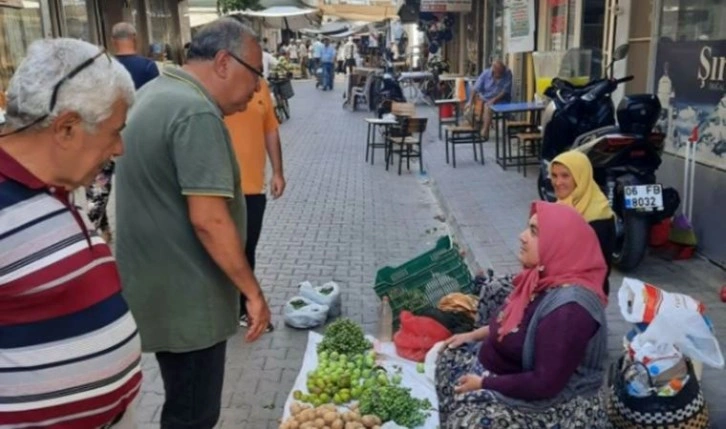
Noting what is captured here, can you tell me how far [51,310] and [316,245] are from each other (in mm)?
5229

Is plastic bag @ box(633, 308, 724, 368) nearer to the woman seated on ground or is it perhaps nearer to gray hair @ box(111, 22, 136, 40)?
the woman seated on ground

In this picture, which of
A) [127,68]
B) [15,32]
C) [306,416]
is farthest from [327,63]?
[306,416]

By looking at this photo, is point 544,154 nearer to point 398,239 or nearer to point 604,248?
point 398,239

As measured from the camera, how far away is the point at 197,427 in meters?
2.49

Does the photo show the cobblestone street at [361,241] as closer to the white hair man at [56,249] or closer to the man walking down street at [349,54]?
the white hair man at [56,249]

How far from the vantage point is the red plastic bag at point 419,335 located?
3.90 meters

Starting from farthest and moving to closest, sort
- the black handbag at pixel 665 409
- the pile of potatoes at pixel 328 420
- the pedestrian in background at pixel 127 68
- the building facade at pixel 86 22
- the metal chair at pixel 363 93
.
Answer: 1. the metal chair at pixel 363 93
2. the building facade at pixel 86 22
3. the pedestrian in background at pixel 127 68
4. the pile of potatoes at pixel 328 420
5. the black handbag at pixel 665 409

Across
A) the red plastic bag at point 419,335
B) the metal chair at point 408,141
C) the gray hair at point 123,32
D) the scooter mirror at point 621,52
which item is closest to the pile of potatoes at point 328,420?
the red plastic bag at point 419,335

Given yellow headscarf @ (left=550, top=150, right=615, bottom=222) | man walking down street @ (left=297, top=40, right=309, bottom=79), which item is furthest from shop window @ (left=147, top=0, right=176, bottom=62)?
yellow headscarf @ (left=550, top=150, right=615, bottom=222)

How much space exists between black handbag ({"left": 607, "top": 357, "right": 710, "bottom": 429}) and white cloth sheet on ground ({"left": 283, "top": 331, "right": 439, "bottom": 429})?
87 centimetres

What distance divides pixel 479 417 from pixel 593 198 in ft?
6.08

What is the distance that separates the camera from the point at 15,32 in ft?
34.3

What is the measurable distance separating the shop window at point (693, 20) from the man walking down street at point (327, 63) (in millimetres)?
19180

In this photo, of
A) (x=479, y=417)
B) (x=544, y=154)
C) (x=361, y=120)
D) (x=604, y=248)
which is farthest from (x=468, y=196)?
(x=361, y=120)
